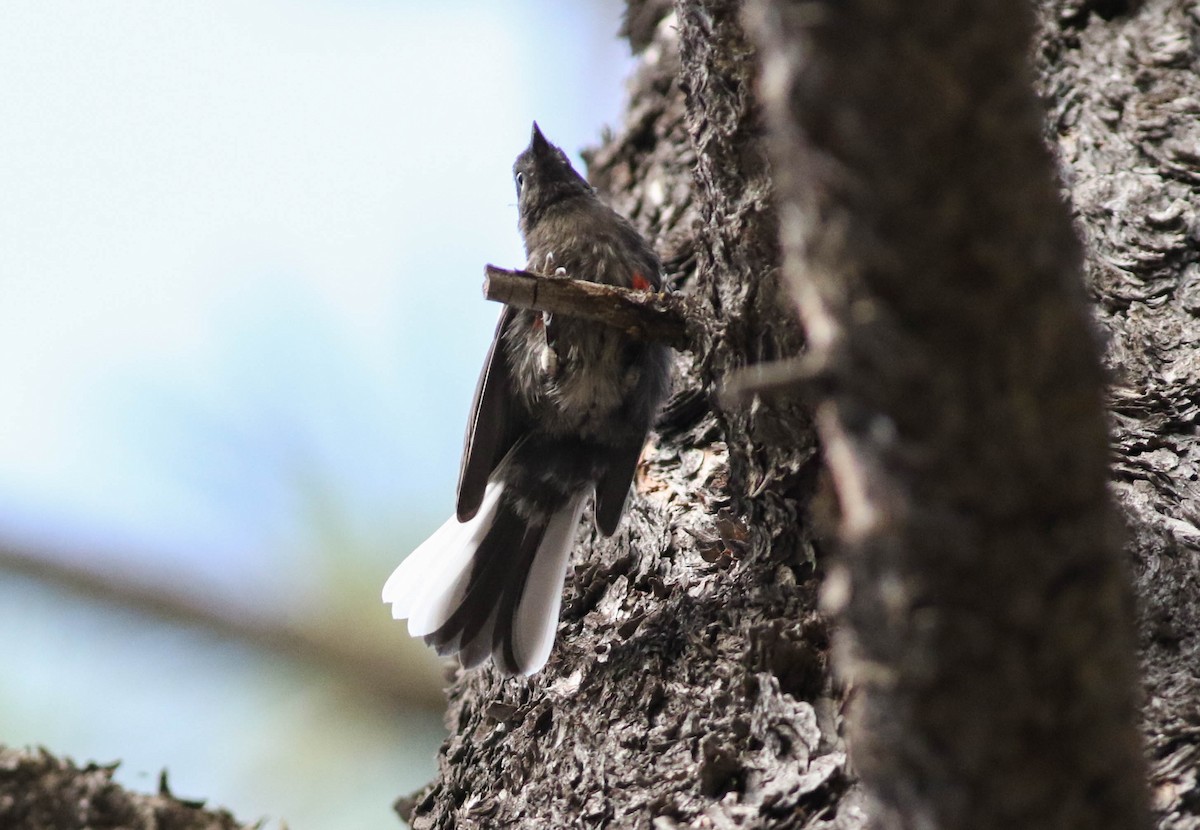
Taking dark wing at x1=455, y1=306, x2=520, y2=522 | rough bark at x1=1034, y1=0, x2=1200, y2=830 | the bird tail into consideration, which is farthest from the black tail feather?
rough bark at x1=1034, y1=0, x2=1200, y2=830

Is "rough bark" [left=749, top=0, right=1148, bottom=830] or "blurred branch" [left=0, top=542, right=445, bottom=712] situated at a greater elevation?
"blurred branch" [left=0, top=542, right=445, bottom=712]

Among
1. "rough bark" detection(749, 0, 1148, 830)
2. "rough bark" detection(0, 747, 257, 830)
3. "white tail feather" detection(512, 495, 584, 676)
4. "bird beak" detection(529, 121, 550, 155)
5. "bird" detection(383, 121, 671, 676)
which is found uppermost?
"bird beak" detection(529, 121, 550, 155)

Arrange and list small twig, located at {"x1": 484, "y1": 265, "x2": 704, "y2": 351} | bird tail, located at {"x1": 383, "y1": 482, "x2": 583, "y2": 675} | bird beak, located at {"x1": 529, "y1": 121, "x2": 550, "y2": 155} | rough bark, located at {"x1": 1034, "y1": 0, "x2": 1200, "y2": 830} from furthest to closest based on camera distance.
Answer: bird beak, located at {"x1": 529, "y1": 121, "x2": 550, "y2": 155}
bird tail, located at {"x1": 383, "y1": 482, "x2": 583, "y2": 675}
small twig, located at {"x1": 484, "y1": 265, "x2": 704, "y2": 351}
rough bark, located at {"x1": 1034, "y1": 0, "x2": 1200, "y2": 830}

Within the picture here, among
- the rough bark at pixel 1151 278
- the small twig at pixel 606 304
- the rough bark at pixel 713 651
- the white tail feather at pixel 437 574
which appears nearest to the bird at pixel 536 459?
the white tail feather at pixel 437 574

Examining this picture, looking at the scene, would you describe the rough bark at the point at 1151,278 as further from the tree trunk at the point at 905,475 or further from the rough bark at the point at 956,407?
the rough bark at the point at 956,407

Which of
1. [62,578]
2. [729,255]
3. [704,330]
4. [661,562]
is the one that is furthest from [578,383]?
[62,578]

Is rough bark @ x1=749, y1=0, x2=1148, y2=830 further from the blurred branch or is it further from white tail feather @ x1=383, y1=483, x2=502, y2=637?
the blurred branch

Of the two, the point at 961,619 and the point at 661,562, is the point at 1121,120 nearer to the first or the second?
the point at 661,562
